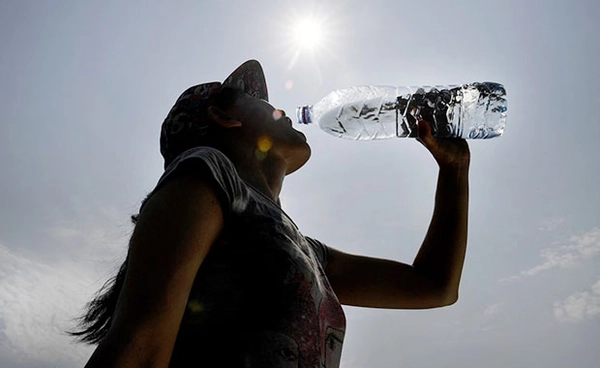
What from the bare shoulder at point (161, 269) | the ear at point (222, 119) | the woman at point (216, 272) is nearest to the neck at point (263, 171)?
the woman at point (216, 272)

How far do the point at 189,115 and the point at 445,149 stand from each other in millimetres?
1478

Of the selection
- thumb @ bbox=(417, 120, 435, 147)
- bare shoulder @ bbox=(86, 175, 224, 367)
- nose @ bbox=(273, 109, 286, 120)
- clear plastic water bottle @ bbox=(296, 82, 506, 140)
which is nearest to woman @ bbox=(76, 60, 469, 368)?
bare shoulder @ bbox=(86, 175, 224, 367)

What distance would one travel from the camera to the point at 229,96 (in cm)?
269

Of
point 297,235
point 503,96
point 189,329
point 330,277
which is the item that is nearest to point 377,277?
point 330,277

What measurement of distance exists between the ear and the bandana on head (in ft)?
0.18

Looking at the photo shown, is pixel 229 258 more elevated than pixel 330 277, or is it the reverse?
pixel 330 277

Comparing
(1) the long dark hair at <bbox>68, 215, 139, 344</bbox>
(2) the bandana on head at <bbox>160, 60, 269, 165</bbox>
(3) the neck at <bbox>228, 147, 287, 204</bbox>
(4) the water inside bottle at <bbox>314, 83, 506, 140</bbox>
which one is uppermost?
(4) the water inside bottle at <bbox>314, 83, 506, 140</bbox>

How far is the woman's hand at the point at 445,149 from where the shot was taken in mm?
2844

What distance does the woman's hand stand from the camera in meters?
2.84

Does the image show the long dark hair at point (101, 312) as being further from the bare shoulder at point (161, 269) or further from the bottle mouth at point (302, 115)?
the bottle mouth at point (302, 115)

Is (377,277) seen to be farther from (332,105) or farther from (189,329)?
(332,105)

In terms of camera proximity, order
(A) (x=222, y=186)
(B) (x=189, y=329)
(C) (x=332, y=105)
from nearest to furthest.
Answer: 1. (B) (x=189, y=329)
2. (A) (x=222, y=186)
3. (C) (x=332, y=105)

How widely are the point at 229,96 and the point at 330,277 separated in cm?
113

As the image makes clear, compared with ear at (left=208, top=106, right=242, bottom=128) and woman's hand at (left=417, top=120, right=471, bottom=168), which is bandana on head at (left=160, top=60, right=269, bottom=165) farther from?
woman's hand at (left=417, top=120, right=471, bottom=168)
